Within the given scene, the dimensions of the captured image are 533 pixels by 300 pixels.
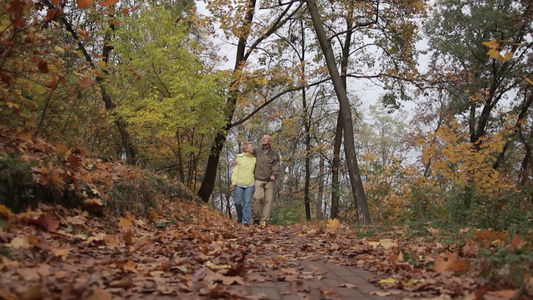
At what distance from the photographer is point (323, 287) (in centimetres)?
345

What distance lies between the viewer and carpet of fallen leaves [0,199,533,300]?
2832mm

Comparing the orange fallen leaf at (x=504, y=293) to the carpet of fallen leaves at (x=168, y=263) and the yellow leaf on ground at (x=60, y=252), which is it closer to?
the carpet of fallen leaves at (x=168, y=263)

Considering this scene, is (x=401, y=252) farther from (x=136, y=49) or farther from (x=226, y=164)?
(x=226, y=164)

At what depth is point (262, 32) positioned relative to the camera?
17094 mm

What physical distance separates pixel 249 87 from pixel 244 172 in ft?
19.2

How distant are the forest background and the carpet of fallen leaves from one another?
2.62 feet

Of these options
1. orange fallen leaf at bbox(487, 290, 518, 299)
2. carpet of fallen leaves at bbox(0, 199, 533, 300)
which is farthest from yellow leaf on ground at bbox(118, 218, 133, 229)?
Answer: orange fallen leaf at bbox(487, 290, 518, 299)

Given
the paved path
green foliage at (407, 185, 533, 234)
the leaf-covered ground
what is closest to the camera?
the leaf-covered ground

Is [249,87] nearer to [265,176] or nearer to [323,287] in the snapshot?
[265,176]

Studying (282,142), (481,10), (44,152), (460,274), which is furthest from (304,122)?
(460,274)

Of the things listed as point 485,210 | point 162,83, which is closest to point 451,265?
point 485,210

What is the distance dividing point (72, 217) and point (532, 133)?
2141cm

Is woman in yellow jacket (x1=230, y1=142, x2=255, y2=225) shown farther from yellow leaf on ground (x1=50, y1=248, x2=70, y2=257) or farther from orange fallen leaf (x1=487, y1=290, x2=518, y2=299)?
orange fallen leaf (x1=487, y1=290, x2=518, y2=299)

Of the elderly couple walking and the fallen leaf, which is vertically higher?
the elderly couple walking
